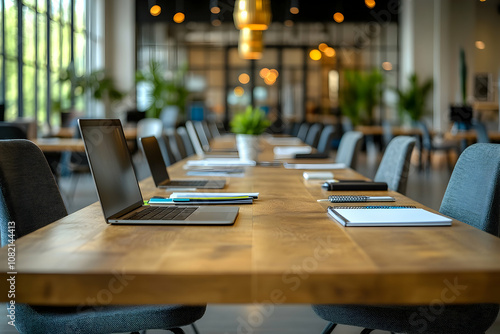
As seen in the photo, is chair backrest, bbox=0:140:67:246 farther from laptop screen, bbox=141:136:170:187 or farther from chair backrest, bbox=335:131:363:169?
chair backrest, bbox=335:131:363:169

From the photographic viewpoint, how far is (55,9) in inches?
443

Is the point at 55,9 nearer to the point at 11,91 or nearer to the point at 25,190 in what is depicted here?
the point at 11,91

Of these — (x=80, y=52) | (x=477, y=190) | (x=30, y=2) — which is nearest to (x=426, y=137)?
(x=30, y=2)

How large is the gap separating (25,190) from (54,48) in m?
10.2

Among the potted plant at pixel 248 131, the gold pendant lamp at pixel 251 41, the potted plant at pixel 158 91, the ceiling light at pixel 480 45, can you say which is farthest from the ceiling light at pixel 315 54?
the potted plant at pixel 248 131

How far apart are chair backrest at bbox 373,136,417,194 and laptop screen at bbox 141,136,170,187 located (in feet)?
3.32

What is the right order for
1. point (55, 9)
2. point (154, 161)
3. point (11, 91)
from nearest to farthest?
point (154, 161) < point (11, 91) < point (55, 9)

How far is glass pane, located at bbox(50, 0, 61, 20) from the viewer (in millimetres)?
11027

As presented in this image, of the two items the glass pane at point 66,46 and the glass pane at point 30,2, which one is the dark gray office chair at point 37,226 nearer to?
the glass pane at point 30,2

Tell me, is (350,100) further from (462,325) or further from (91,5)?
(462,325)

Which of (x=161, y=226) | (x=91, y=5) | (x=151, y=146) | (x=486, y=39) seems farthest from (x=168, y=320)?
(x=486, y=39)

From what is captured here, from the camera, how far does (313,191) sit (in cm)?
228

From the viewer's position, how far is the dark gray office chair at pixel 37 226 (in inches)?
62.1

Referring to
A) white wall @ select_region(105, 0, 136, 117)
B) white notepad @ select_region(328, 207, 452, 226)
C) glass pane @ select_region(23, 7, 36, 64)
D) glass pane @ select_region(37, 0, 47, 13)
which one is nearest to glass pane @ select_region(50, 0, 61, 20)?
glass pane @ select_region(37, 0, 47, 13)
